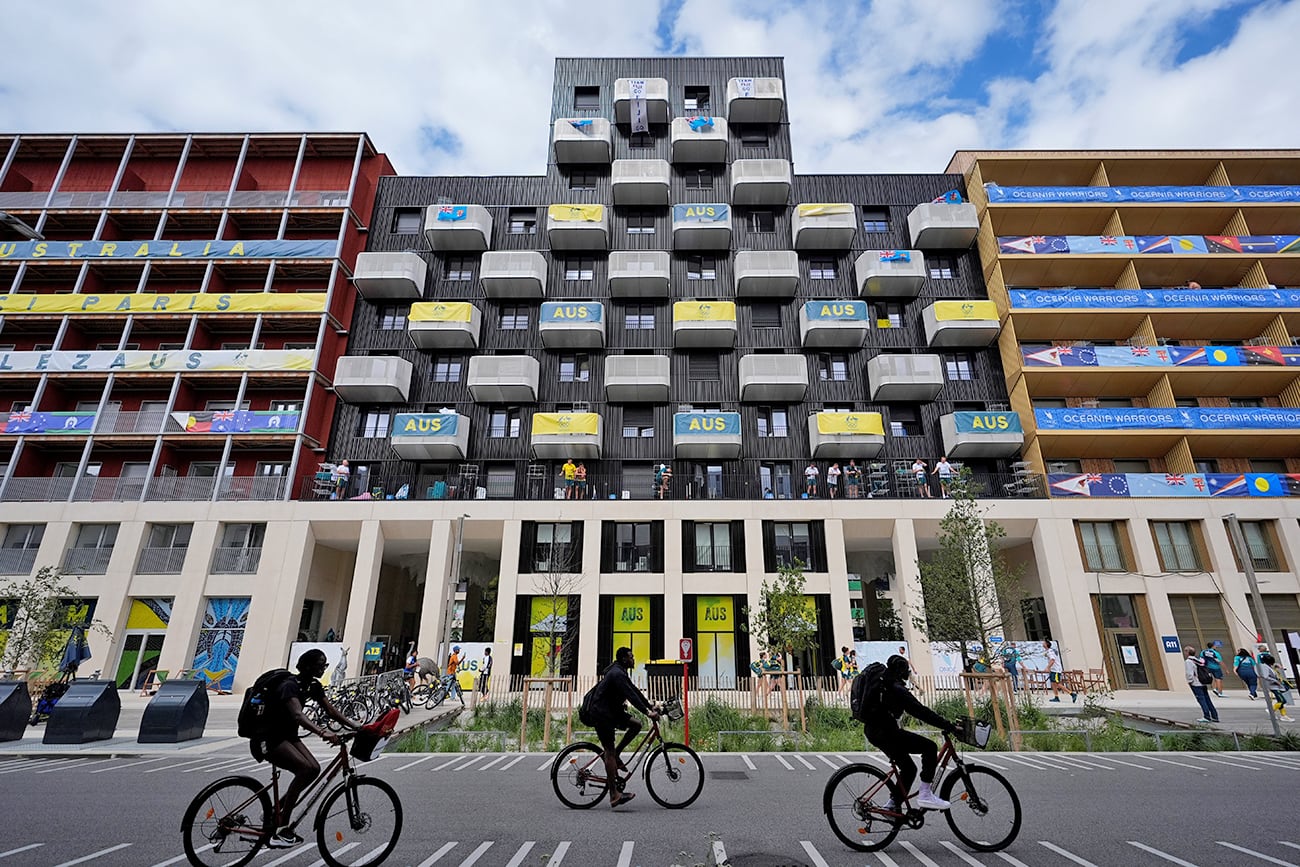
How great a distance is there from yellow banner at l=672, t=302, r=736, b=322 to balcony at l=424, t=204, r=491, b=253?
1122cm

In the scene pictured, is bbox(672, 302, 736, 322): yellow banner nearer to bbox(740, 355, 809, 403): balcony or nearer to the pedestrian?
bbox(740, 355, 809, 403): balcony

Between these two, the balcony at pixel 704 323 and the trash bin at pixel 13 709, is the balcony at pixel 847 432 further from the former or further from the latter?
the trash bin at pixel 13 709

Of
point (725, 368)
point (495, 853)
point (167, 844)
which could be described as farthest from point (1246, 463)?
point (167, 844)

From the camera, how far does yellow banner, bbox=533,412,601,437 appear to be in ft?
95.9

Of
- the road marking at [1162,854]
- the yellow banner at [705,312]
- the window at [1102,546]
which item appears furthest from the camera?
the yellow banner at [705,312]

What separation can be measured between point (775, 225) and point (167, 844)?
3441 cm

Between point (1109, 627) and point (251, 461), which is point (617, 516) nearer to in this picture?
point (251, 461)

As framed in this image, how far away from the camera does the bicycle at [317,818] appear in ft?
17.8

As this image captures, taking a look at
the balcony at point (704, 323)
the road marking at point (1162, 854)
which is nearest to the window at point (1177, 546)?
the balcony at point (704, 323)

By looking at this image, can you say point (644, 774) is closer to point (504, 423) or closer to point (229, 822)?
point (229, 822)

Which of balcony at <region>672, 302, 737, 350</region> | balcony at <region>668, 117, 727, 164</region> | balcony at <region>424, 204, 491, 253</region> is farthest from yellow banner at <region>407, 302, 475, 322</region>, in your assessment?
balcony at <region>668, 117, 727, 164</region>

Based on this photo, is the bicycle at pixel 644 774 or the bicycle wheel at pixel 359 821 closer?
the bicycle wheel at pixel 359 821

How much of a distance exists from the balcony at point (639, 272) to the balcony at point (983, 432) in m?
15.3

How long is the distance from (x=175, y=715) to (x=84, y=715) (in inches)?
68.8
